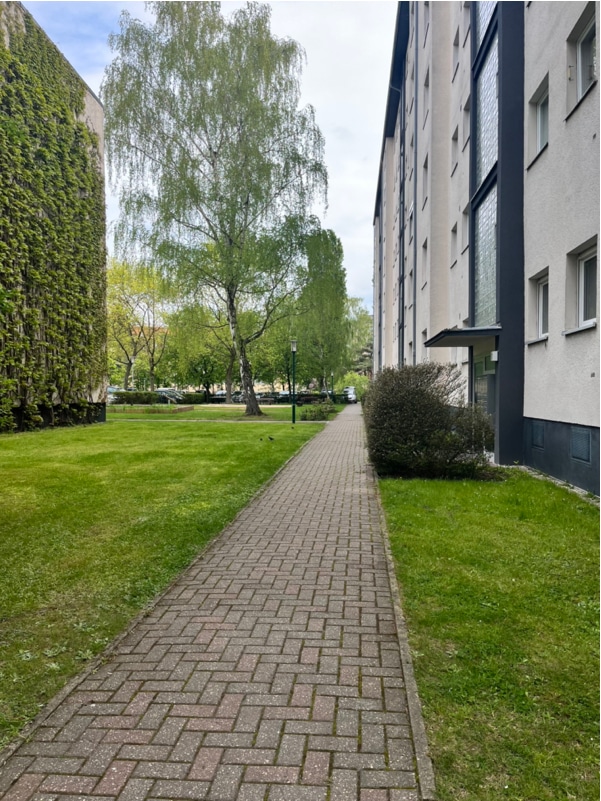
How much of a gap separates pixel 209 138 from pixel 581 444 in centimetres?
2321

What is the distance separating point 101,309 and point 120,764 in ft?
76.5

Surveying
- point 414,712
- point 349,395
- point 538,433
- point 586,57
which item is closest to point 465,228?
point 586,57

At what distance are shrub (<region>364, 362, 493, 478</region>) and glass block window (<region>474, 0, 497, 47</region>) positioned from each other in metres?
9.20

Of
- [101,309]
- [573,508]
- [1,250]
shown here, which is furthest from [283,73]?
[573,508]

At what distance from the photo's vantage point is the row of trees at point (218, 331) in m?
26.9

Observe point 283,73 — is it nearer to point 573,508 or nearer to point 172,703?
point 573,508

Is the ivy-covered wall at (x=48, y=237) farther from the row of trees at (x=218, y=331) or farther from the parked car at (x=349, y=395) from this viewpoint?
the parked car at (x=349, y=395)

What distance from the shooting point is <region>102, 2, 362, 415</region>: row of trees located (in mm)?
24594

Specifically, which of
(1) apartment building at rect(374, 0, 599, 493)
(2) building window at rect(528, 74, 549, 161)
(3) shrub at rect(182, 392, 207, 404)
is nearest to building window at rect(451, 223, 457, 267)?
(1) apartment building at rect(374, 0, 599, 493)

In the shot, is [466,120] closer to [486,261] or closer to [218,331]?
[486,261]

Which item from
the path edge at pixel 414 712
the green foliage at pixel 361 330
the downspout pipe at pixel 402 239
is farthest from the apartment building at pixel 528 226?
the green foliage at pixel 361 330

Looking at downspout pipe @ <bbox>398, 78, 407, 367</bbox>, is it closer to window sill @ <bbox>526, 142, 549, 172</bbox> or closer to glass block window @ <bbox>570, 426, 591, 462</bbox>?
window sill @ <bbox>526, 142, 549, 172</bbox>

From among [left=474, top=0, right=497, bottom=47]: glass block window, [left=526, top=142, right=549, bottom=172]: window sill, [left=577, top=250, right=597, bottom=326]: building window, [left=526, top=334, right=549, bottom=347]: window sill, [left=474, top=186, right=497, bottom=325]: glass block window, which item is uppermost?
[left=474, top=0, right=497, bottom=47]: glass block window

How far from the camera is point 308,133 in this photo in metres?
26.2
